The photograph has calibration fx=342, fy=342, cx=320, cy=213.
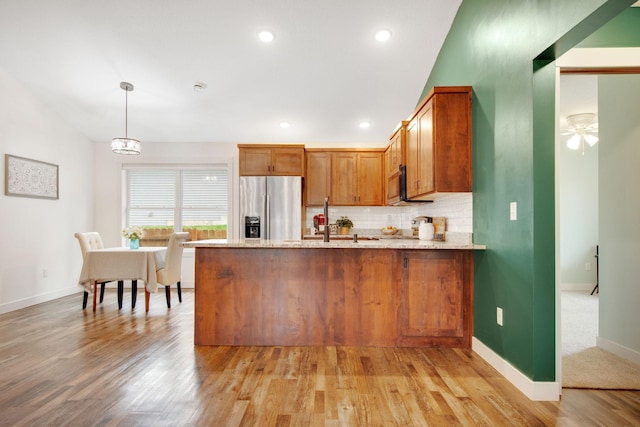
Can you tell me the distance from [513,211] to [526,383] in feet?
3.62

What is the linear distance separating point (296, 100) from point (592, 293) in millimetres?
5376

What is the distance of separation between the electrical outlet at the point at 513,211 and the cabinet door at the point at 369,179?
10.5 ft

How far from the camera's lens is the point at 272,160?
538 cm

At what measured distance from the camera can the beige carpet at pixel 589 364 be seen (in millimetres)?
2308

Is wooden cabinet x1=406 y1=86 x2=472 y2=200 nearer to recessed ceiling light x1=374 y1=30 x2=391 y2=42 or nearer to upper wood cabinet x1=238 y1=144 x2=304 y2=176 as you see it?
recessed ceiling light x1=374 y1=30 x2=391 y2=42

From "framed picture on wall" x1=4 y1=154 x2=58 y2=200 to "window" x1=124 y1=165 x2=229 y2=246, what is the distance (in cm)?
119

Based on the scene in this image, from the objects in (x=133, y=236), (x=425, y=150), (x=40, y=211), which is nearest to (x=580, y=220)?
(x=425, y=150)

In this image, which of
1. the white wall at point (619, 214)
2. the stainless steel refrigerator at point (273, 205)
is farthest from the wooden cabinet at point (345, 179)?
the white wall at point (619, 214)

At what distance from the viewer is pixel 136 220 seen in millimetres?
6012

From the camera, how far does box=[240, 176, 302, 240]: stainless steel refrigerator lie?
5164 millimetres

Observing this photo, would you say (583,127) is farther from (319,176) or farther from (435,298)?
(319,176)

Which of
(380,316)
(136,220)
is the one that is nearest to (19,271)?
(136,220)

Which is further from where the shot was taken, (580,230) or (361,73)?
(580,230)

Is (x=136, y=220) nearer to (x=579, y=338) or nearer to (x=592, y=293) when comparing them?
(x=579, y=338)
